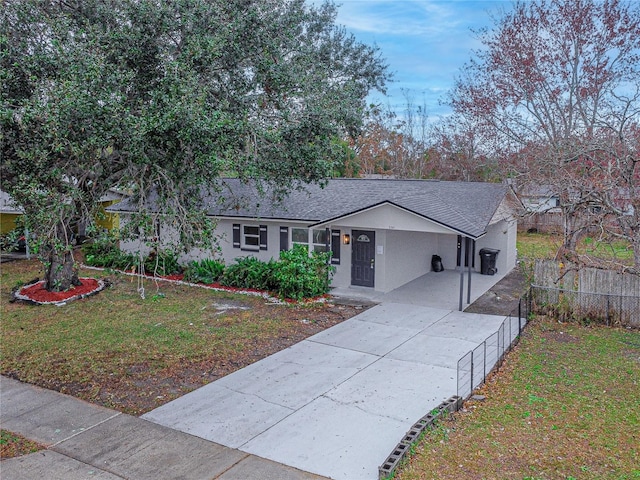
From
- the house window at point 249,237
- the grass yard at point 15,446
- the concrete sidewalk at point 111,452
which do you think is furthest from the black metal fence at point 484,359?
the house window at point 249,237

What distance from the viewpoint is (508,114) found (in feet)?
67.0

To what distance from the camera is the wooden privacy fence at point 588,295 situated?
1178cm

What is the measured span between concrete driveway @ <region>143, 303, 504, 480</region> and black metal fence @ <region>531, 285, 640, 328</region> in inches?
74.3

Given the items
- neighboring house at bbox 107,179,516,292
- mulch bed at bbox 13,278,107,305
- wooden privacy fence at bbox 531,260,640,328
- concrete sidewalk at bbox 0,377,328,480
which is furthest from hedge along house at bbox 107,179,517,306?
concrete sidewalk at bbox 0,377,328,480

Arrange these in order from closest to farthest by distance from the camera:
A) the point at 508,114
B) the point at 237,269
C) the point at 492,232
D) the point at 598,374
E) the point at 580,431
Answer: the point at 580,431 → the point at 598,374 → the point at 237,269 → the point at 492,232 → the point at 508,114

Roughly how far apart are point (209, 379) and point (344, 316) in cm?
493

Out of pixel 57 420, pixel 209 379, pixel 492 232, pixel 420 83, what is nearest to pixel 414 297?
pixel 492 232

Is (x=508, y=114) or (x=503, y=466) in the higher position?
(x=508, y=114)

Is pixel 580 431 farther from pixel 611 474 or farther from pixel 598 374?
pixel 598 374

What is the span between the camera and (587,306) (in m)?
12.2

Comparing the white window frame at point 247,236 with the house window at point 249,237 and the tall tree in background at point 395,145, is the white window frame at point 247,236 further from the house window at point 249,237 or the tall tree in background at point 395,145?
the tall tree in background at point 395,145

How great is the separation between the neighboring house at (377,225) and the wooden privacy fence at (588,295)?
2120mm

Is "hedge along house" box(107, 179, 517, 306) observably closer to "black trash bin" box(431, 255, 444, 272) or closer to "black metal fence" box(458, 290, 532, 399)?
"black trash bin" box(431, 255, 444, 272)

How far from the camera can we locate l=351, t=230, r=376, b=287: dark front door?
15828 mm
